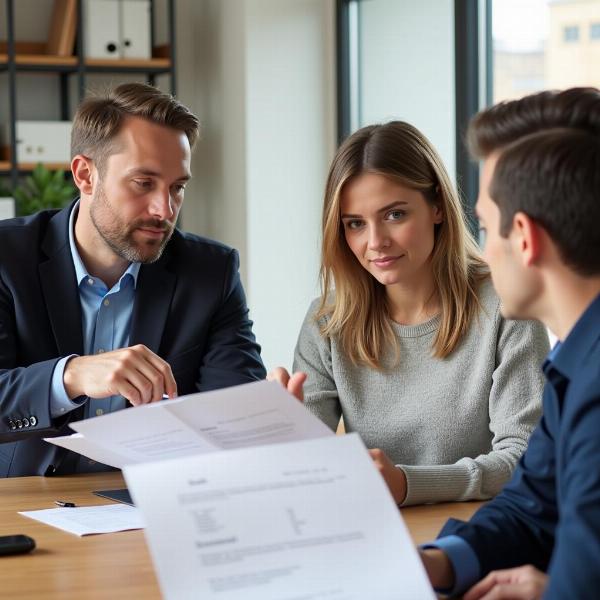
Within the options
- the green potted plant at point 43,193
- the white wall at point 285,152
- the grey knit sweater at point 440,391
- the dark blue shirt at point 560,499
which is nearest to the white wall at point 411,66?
the white wall at point 285,152

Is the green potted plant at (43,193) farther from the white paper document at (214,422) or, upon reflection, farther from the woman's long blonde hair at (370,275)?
the white paper document at (214,422)

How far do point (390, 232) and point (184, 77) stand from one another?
3480 millimetres

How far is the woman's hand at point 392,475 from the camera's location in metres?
1.71

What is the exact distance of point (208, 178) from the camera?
539 cm

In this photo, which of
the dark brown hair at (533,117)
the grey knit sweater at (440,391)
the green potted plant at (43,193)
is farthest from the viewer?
the green potted plant at (43,193)

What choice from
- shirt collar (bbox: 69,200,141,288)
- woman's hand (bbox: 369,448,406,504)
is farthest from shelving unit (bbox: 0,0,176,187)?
woman's hand (bbox: 369,448,406,504)

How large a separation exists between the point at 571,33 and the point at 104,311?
7.50 feet

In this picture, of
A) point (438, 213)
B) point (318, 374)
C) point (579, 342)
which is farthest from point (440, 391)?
point (579, 342)

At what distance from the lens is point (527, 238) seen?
1207 millimetres

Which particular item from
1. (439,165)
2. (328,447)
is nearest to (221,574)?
A: (328,447)

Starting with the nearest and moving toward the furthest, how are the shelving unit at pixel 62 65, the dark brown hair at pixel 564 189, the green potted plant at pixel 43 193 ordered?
the dark brown hair at pixel 564 189, the green potted plant at pixel 43 193, the shelving unit at pixel 62 65

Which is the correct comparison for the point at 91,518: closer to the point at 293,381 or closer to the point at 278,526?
the point at 293,381

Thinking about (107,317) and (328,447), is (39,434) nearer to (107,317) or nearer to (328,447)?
(107,317)

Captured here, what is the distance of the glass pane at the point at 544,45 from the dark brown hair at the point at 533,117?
8.41ft
